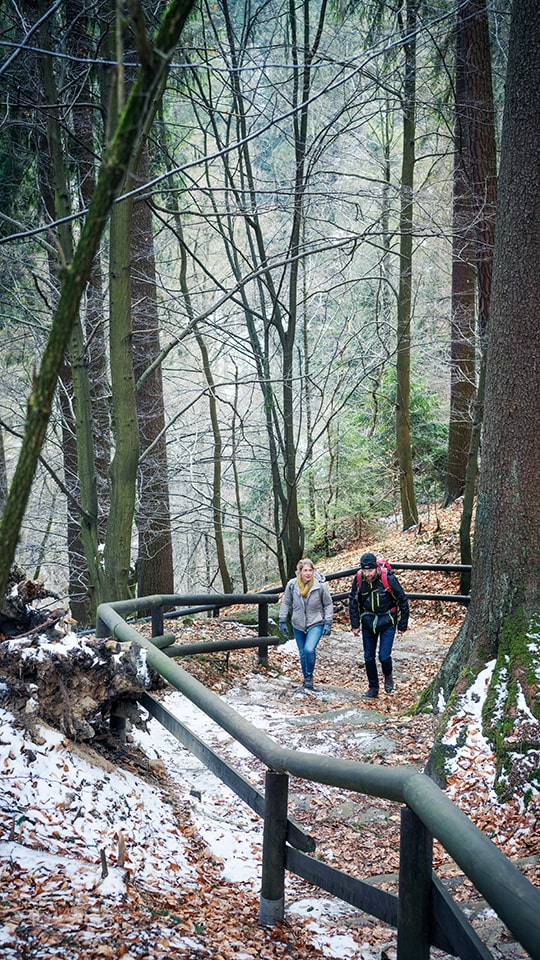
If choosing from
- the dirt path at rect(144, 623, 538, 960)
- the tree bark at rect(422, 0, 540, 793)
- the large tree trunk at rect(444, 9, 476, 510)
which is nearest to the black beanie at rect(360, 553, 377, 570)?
the dirt path at rect(144, 623, 538, 960)

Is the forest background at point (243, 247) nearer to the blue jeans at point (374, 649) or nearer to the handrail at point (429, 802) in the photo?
the handrail at point (429, 802)

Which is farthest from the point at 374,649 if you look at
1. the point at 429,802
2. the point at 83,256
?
the point at 83,256

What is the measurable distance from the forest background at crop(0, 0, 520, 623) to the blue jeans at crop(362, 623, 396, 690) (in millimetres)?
2831

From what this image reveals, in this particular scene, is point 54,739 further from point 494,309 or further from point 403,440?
point 403,440

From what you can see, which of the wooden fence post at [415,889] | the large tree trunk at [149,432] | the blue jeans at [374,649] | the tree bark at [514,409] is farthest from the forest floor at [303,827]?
the large tree trunk at [149,432]

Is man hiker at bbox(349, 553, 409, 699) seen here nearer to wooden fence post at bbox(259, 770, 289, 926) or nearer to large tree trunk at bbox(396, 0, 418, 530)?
wooden fence post at bbox(259, 770, 289, 926)

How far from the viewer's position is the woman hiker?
9227mm

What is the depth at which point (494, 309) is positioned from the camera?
6094mm

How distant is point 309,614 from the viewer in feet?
30.7

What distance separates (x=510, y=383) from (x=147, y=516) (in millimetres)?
9215

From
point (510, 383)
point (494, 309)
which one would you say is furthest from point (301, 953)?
point (494, 309)

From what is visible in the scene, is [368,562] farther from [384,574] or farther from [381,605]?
[381,605]

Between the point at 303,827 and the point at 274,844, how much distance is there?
204cm

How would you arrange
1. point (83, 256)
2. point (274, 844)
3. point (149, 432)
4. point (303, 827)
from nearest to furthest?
1. point (83, 256)
2. point (274, 844)
3. point (303, 827)
4. point (149, 432)
